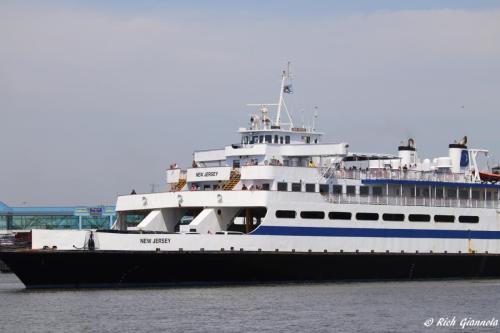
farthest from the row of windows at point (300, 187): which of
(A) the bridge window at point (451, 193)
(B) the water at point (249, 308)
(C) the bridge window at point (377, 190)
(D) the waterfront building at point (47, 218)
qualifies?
A: (D) the waterfront building at point (47, 218)

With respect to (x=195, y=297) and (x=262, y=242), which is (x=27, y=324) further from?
(x=262, y=242)

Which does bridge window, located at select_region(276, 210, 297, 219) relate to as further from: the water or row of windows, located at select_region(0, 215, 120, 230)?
row of windows, located at select_region(0, 215, 120, 230)

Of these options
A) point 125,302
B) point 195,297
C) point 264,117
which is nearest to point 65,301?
point 125,302

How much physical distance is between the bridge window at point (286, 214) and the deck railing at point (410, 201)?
1846 mm

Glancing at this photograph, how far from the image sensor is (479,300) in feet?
124

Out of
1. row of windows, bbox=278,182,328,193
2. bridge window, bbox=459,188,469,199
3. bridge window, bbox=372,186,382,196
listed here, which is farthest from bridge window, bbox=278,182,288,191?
bridge window, bbox=459,188,469,199

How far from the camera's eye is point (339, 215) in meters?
43.1

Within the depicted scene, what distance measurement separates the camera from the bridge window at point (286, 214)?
137ft

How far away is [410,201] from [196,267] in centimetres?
1025

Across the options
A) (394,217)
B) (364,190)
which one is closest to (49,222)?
(364,190)

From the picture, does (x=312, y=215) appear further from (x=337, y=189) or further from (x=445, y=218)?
(x=445, y=218)

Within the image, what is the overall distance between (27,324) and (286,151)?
53.2 feet

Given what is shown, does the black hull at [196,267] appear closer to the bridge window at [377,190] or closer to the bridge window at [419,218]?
the bridge window at [419,218]

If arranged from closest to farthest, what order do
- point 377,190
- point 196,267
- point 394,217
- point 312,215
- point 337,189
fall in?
point 196,267 → point 312,215 → point 337,189 → point 394,217 → point 377,190
